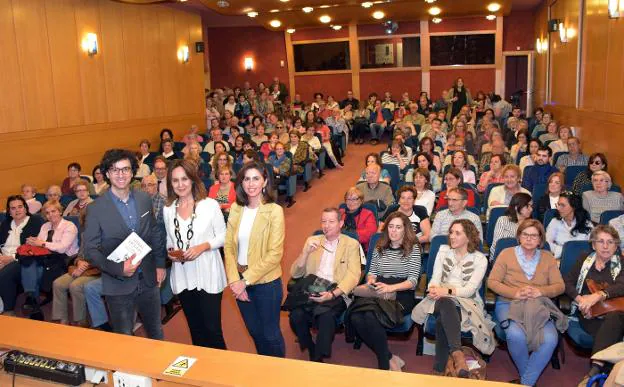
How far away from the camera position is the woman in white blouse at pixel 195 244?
3188 millimetres

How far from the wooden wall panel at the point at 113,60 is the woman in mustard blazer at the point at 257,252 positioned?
7.41m

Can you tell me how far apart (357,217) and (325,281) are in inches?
48.1

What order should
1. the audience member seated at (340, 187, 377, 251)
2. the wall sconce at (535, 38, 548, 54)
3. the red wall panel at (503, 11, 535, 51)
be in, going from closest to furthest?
the audience member seated at (340, 187, 377, 251), the wall sconce at (535, 38, 548, 54), the red wall panel at (503, 11, 535, 51)

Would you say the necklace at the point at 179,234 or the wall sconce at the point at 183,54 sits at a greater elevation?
the wall sconce at the point at 183,54

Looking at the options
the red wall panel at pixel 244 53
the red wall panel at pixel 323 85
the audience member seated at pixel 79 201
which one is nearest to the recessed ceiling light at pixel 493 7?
the red wall panel at pixel 323 85

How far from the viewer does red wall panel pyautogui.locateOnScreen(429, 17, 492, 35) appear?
15.8m

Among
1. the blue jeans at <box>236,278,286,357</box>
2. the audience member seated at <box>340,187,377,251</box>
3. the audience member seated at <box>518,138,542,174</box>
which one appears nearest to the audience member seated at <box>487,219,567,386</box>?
the audience member seated at <box>340,187,377,251</box>

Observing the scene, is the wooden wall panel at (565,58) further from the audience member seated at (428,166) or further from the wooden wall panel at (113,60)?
the wooden wall panel at (113,60)

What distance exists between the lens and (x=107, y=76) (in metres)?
9.70

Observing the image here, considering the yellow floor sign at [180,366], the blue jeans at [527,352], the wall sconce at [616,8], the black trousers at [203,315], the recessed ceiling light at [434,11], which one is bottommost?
the blue jeans at [527,352]

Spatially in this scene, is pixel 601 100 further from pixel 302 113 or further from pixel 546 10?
pixel 302 113

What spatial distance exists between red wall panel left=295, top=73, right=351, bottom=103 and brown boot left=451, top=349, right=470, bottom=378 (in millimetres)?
14549

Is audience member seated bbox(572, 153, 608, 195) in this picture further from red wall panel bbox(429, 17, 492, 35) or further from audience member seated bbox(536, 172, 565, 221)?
red wall panel bbox(429, 17, 492, 35)

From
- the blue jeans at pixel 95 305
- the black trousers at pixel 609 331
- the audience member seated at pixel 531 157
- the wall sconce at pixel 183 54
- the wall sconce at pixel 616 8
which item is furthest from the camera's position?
the wall sconce at pixel 183 54
